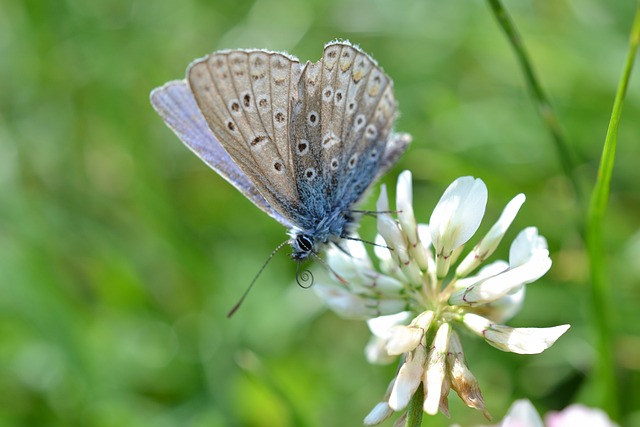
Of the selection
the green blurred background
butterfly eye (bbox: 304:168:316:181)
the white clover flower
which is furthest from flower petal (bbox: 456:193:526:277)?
the green blurred background

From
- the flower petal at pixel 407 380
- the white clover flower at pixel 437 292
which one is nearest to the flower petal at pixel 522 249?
the white clover flower at pixel 437 292

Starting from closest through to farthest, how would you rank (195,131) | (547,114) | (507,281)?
(507,281) < (195,131) < (547,114)

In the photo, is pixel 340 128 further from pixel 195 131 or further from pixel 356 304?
pixel 356 304

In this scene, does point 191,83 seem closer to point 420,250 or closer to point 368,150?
point 368,150

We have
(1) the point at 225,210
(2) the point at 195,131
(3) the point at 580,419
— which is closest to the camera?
(3) the point at 580,419

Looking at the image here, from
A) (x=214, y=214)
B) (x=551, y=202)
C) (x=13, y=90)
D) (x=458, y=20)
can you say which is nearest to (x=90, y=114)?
(x=13, y=90)

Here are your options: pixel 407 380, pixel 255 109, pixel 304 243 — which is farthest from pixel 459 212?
pixel 255 109

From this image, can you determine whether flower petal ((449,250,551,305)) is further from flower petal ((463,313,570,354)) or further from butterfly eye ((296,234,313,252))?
butterfly eye ((296,234,313,252))
